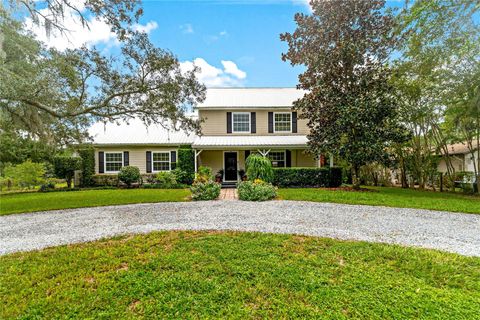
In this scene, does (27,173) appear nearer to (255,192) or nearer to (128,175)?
(128,175)

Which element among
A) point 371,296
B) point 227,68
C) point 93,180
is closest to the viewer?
point 371,296

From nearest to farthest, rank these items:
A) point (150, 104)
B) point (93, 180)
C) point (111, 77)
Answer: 1. point (111, 77)
2. point (150, 104)
3. point (93, 180)

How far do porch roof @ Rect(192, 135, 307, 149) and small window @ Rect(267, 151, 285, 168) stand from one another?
3.25 ft

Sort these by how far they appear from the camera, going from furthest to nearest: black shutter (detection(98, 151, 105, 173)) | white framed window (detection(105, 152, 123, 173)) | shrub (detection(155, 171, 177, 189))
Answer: white framed window (detection(105, 152, 123, 173)) < black shutter (detection(98, 151, 105, 173)) < shrub (detection(155, 171, 177, 189))

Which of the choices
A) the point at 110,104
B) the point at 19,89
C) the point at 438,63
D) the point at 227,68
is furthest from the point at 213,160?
the point at 438,63

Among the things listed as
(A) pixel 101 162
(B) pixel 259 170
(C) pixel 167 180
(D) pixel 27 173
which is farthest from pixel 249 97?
(D) pixel 27 173

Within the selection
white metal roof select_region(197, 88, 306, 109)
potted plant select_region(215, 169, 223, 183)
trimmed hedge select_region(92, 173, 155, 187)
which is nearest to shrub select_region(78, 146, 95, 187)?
trimmed hedge select_region(92, 173, 155, 187)

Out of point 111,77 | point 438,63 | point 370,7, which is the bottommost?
point 111,77

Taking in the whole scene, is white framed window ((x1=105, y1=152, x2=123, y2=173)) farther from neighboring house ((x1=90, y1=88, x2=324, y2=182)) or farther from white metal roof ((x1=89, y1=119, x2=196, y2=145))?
white metal roof ((x1=89, y1=119, x2=196, y2=145))

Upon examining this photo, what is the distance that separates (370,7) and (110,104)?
480 inches

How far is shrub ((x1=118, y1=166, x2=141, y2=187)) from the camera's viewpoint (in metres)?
14.8

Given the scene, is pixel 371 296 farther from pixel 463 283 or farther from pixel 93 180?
pixel 93 180

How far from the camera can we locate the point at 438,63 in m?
11.2

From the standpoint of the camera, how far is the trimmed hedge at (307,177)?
43.8 feet
